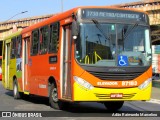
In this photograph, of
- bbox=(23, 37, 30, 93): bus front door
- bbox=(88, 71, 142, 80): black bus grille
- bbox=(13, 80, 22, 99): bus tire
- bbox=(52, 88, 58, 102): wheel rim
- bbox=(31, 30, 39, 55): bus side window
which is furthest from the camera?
bbox=(13, 80, 22, 99): bus tire

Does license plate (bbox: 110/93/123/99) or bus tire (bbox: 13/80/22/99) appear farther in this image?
bus tire (bbox: 13/80/22/99)

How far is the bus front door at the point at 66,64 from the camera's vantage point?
1278cm

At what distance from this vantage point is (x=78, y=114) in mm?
12758

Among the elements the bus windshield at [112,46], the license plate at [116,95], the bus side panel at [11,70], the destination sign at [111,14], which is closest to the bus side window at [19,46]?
the bus side panel at [11,70]

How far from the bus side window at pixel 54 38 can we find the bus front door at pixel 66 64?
20.8 inches

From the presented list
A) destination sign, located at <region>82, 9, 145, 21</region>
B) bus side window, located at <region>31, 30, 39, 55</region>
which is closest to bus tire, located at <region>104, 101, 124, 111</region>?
destination sign, located at <region>82, 9, 145, 21</region>

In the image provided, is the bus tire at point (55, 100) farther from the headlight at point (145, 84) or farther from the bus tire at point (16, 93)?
the bus tire at point (16, 93)

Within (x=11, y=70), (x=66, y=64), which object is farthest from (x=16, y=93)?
(x=66, y=64)

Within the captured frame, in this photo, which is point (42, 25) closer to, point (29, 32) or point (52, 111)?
point (29, 32)

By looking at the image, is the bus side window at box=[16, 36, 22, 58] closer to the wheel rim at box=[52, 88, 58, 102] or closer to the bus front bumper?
the wheel rim at box=[52, 88, 58, 102]

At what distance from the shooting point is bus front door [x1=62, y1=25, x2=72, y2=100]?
12.8 m

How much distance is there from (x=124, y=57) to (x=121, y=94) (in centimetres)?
106

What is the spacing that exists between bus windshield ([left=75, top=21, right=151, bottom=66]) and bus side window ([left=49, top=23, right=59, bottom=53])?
1.67 meters

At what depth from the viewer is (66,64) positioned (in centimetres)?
1309
